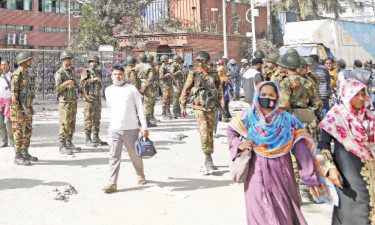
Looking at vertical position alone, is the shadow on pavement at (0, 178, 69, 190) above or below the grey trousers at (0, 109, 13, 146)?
below

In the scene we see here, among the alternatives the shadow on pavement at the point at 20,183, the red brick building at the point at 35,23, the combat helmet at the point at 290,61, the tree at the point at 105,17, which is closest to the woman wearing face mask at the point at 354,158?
the combat helmet at the point at 290,61

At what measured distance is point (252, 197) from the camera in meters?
3.75

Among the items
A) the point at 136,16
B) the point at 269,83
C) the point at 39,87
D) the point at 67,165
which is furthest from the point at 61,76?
the point at 136,16

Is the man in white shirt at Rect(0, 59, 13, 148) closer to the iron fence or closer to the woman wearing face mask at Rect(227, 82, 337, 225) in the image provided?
the woman wearing face mask at Rect(227, 82, 337, 225)

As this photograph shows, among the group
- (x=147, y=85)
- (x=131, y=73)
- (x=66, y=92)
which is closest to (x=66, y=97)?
(x=66, y=92)

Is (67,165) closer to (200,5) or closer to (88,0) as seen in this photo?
(200,5)

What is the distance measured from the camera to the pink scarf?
376 cm

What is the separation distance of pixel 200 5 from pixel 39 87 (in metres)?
12.8

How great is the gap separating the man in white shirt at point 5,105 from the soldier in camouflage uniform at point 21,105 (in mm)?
1437

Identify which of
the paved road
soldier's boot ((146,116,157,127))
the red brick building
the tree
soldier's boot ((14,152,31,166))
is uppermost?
the red brick building

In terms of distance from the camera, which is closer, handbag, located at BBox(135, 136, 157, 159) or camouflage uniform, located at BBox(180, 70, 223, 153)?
handbag, located at BBox(135, 136, 157, 159)

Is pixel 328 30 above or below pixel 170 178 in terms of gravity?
above

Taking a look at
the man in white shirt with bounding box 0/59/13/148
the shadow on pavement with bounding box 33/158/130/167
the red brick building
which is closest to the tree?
the red brick building

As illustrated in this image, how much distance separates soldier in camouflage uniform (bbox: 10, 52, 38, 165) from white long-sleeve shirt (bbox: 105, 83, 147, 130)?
7.51 feet
